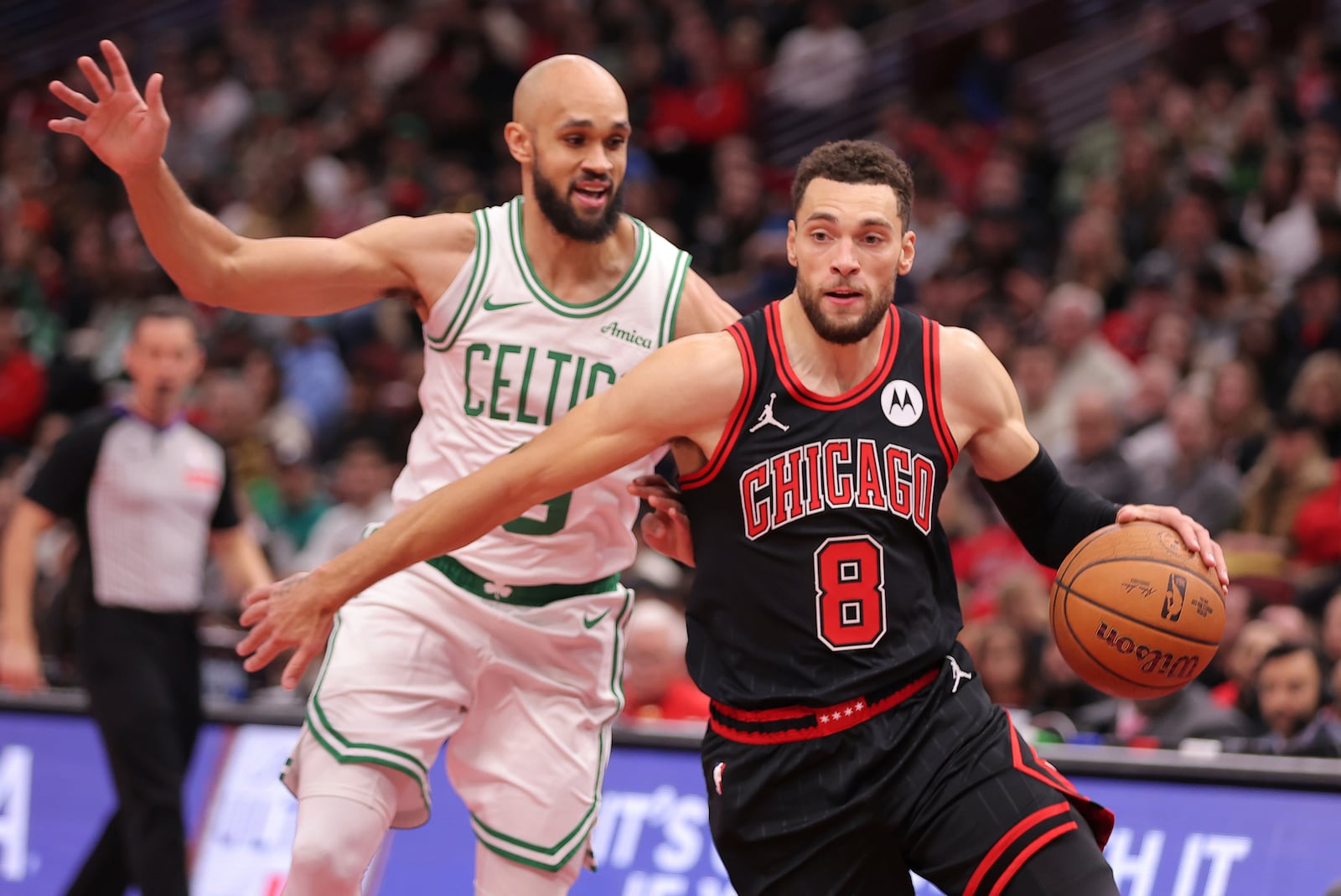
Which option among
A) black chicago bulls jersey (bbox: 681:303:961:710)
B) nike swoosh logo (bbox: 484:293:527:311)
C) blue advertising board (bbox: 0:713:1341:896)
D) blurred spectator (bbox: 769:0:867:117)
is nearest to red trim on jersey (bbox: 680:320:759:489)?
black chicago bulls jersey (bbox: 681:303:961:710)

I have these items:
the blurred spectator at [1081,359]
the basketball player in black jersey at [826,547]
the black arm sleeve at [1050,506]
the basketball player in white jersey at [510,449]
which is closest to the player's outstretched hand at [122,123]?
the basketball player in white jersey at [510,449]

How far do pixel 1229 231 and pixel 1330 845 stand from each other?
5720 mm

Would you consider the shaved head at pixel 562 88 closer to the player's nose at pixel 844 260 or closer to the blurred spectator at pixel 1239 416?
the player's nose at pixel 844 260

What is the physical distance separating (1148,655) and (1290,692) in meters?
2.83

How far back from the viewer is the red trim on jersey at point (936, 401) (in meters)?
3.97

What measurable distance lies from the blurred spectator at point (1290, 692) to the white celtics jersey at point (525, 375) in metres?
2.94

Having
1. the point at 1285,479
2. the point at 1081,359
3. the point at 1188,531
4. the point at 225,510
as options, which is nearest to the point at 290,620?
the point at 1188,531

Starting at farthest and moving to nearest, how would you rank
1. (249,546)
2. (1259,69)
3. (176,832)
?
(1259,69), (249,546), (176,832)

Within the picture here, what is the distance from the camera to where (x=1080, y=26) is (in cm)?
1401

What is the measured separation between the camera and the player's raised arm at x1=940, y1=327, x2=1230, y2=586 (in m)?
4.00

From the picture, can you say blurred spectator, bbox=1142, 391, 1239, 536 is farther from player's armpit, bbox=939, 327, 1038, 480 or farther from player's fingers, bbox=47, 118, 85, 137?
player's fingers, bbox=47, 118, 85, 137

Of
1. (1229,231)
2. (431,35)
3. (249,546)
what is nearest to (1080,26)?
(1229,231)

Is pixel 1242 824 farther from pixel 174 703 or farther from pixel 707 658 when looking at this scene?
pixel 174 703

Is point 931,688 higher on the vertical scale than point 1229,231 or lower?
lower
